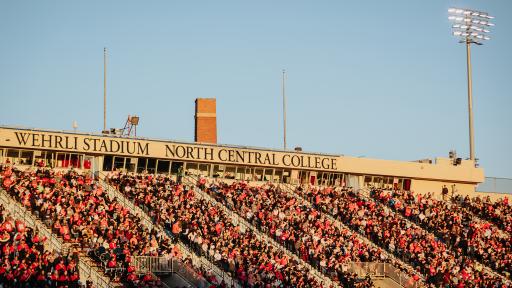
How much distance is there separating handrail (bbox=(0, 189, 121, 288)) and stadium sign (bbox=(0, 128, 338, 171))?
772cm

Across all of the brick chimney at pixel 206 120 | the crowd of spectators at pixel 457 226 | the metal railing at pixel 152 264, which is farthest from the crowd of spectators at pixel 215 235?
the crowd of spectators at pixel 457 226

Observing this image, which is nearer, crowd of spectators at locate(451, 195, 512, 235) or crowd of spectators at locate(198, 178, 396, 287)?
crowd of spectators at locate(198, 178, 396, 287)

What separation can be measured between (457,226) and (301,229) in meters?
11.7

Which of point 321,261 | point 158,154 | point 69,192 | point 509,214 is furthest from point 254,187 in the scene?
point 509,214

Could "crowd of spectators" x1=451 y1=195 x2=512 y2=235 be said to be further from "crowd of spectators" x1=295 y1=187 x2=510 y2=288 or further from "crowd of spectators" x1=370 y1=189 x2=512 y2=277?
"crowd of spectators" x1=295 y1=187 x2=510 y2=288

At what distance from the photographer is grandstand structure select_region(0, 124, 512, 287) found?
42094 millimetres

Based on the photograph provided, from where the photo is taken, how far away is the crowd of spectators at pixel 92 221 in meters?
40.0

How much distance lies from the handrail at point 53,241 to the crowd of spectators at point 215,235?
6515 millimetres

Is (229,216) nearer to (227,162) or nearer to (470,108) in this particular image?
(227,162)

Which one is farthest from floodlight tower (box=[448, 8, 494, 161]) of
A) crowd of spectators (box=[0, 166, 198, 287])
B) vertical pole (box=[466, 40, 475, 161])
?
crowd of spectators (box=[0, 166, 198, 287])

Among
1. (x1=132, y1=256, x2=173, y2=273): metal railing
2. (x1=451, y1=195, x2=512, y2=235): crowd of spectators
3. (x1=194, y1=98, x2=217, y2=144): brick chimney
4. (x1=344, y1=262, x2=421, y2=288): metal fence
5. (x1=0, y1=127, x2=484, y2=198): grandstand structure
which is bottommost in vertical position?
(x1=344, y1=262, x2=421, y2=288): metal fence

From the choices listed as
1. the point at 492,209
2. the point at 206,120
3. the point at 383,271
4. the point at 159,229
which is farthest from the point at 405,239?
the point at 206,120

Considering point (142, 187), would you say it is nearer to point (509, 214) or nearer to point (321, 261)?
point (321, 261)

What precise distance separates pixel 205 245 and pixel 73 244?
22.2ft
